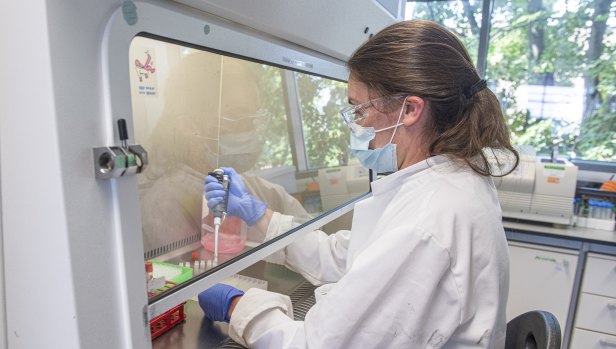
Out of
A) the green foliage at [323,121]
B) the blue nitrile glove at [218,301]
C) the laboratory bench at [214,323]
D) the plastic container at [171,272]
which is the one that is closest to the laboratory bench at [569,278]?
the green foliage at [323,121]

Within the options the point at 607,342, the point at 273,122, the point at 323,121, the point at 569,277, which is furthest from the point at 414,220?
the point at 607,342

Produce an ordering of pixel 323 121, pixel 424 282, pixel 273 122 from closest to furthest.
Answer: pixel 424 282, pixel 273 122, pixel 323 121

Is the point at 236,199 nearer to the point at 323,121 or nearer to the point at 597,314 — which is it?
the point at 323,121

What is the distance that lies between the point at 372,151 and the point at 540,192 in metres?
1.86

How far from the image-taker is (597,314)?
2141 millimetres

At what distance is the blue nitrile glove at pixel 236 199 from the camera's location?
0.93m

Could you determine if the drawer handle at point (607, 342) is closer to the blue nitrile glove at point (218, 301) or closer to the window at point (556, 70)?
the window at point (556, 70)

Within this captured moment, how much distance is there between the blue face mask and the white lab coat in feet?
0.46

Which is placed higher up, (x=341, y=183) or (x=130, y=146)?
(x=130, y=146)

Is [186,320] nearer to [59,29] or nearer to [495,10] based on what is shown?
[59,29]

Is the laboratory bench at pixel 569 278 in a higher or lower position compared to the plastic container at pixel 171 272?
lower

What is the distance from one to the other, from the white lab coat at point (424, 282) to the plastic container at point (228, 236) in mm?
202

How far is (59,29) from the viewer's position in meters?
0.48

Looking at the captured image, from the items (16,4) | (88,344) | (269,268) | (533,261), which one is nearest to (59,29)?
(16,4)
